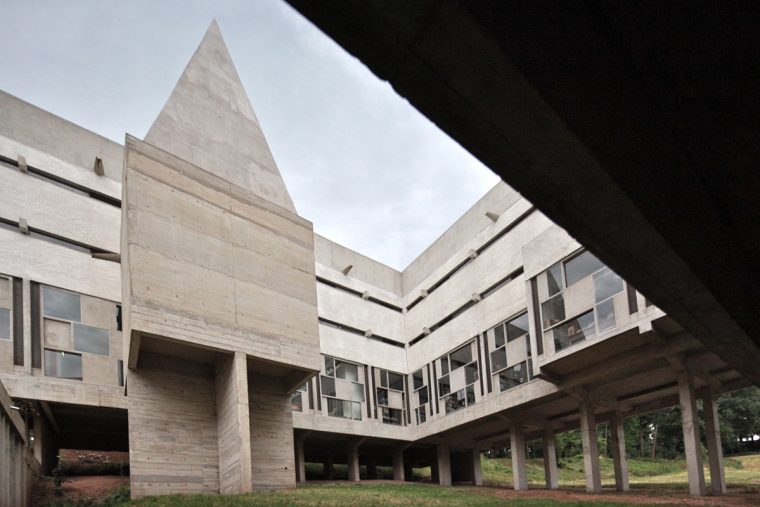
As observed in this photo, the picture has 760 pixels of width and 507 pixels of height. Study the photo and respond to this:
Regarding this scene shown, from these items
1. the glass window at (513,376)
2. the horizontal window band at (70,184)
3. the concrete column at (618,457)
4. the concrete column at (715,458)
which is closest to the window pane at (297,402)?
the glass window at (513,376)

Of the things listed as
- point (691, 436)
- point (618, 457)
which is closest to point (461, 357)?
point (618, 457)

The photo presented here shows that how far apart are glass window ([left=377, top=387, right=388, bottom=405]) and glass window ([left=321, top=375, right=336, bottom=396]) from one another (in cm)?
276

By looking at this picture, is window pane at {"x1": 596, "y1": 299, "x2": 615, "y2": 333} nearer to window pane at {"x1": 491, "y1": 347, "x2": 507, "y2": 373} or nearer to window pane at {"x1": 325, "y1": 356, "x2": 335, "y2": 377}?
window pane at {"x1": 491, "y1": 347, "x2": 507, "y2": 373}

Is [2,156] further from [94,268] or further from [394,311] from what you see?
[394,311]

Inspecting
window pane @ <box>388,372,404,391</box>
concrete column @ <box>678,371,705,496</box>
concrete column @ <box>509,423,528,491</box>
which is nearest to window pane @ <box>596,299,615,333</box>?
concrete column @ <box>678,371,705,496</box>

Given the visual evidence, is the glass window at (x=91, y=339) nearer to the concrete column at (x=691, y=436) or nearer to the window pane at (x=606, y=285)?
the window pane at (x=606, y=285)

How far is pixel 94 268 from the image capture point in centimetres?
2234

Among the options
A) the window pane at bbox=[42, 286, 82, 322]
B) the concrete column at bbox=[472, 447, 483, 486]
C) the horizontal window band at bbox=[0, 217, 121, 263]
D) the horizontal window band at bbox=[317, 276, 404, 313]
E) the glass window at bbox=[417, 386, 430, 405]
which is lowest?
the concrete column at bbox=[472, 447, 483, 486]

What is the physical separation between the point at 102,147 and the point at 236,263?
29.2ft

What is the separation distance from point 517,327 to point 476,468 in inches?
429

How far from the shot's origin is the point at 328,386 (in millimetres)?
27766

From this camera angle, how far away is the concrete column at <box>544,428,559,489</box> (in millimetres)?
25367

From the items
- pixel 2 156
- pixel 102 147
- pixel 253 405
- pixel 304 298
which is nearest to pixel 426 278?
pixel 304 298

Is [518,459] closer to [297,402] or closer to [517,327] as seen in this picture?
[517,327]
